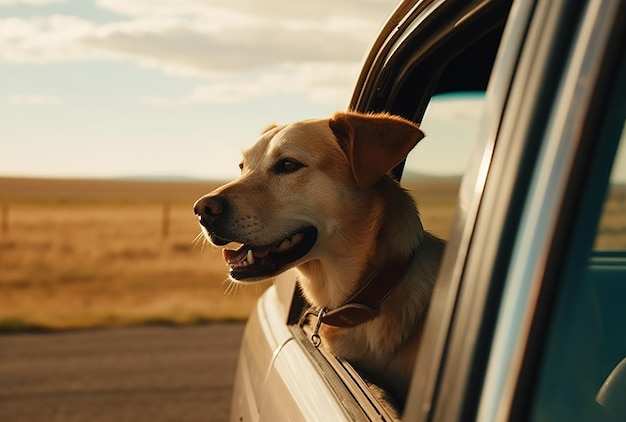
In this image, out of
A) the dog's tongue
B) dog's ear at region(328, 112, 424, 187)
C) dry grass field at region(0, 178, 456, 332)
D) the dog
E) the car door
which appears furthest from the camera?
dry grass field at region(0, 178, 456, 332)

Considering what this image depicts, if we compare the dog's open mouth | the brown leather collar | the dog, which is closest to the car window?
the dog

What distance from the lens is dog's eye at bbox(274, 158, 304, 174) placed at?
11.4 ft

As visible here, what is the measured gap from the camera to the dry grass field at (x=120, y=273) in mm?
4635

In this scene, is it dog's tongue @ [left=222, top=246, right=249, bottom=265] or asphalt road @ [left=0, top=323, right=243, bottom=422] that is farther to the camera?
asphalt road @ [left=0, top=323, right=243, bottom=422]

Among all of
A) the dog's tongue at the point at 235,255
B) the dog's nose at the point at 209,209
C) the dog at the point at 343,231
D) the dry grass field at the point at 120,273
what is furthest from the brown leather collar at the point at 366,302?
the dog's nose at the point at 209,209

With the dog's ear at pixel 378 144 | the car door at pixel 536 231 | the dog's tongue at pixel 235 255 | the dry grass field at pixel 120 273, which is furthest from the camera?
the dry grass field at pixel 120 273

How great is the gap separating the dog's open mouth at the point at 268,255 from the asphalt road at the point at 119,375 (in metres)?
3.86

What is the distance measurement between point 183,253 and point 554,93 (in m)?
24.1

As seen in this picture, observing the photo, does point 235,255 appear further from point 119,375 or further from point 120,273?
point 120,273

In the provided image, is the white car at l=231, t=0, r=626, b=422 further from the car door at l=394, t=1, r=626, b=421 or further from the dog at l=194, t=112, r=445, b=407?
the dog at l=194, t=112, r=445, b=407

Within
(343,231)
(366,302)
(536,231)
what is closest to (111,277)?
(343,231)

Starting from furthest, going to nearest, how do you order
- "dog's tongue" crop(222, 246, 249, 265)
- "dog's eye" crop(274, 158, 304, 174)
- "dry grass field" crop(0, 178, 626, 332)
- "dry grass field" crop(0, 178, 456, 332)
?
"dry grass field" crop(0, 178, 456, 332) < "dry grass field" crop(0, 178, 626, 332) < "dog's eye" crop(274, 158, 304, 174) < "dog's tongue" crop(222, 246, 249, 265)

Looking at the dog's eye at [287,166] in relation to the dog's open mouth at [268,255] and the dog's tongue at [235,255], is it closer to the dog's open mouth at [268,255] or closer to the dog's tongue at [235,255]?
the dog's open mouth at [268,255]

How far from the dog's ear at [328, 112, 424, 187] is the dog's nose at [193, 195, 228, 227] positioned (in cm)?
48
